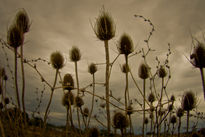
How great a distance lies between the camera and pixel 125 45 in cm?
342

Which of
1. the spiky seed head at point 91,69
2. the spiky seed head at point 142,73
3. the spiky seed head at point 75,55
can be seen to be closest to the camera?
the spiky seed head at point 142,73

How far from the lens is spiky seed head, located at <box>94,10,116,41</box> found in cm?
288

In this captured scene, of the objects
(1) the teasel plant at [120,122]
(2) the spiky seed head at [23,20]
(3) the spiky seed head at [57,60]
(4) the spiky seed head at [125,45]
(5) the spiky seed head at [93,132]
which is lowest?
(5) the spiky seed head at [93,132]

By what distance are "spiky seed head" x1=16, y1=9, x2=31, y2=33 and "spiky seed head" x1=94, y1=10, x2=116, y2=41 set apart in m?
1.15

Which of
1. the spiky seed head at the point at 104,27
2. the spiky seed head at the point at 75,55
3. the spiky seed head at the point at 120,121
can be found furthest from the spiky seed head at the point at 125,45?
the spiky seed head at the point at 75,55

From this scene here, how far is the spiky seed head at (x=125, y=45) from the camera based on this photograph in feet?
11.4

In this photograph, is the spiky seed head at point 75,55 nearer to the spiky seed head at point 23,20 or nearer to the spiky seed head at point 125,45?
the spiky seed head at point 125,45

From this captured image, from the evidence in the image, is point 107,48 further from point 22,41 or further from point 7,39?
point 7,39

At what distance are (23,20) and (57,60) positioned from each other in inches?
53.4

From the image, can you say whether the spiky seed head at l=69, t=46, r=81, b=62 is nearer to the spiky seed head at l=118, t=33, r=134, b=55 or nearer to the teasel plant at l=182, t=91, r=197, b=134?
the spiky seed head at l=118, t=33, r=134, b=55

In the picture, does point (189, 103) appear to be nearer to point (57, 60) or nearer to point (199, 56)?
point (199, 56)

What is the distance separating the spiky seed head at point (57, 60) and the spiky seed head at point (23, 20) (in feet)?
4.03

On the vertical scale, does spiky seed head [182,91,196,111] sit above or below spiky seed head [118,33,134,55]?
below

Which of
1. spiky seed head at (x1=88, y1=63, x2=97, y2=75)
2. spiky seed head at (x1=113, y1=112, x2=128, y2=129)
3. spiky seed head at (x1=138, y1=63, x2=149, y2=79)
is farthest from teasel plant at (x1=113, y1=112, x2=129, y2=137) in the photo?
spiky seed head at (x1=88, y1=63, x2=97, y2=75)
